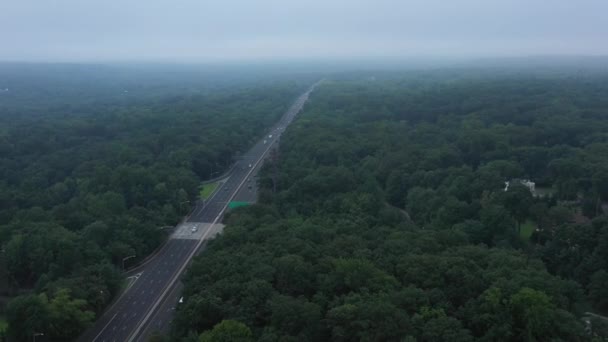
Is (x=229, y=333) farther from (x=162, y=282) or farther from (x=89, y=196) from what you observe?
(x=89, y=196)

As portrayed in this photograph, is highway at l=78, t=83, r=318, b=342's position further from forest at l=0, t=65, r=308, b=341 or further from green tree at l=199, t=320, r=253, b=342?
green tree at l=199, t=320, r=253, b=342

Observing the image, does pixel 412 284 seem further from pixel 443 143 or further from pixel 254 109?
pixel 254 109

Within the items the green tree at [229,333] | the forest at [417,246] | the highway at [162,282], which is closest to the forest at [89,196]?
the highway at [162,282]

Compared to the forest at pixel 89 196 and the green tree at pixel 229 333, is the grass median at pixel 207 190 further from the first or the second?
the green tree at pixel 229 333

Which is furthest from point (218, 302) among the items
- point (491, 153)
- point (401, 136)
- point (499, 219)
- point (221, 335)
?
point (401, 136)

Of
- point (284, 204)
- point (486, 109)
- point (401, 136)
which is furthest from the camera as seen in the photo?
point (486, 109)

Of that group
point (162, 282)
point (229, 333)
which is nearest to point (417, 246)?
point (229, 333)

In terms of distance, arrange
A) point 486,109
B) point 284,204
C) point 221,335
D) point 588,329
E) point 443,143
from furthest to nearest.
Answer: point 486,109, point 443,143, point 284,204, point 588,329, point 221,335
